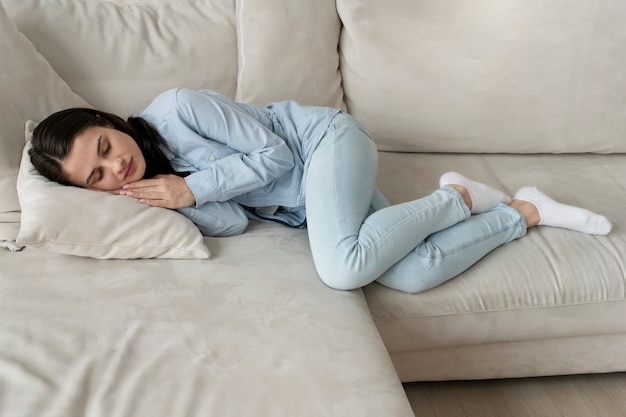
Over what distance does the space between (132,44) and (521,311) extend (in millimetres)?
1282

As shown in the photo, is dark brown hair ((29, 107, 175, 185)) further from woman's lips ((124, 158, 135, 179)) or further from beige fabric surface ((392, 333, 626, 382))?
beige fabric surface ((392, 333, 626, 382))

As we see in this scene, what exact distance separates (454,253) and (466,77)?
26.4 inches

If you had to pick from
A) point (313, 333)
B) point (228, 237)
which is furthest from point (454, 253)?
point (228, 237)

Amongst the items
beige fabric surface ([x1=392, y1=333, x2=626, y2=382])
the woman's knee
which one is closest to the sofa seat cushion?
beige fabric surface ([x1=392, y1=333, x2=626, y2=382])

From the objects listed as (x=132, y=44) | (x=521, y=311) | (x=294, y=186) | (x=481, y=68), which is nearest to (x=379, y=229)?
(x=294, y=186)

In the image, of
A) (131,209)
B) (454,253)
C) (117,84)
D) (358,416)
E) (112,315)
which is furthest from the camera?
(117,84)

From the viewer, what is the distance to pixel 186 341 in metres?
1.16

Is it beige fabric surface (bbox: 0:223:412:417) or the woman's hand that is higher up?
the woman's hand

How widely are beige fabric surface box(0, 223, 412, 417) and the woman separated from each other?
13 cm

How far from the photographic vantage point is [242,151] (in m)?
1.57

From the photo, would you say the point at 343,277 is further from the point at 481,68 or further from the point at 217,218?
the point at 481,68

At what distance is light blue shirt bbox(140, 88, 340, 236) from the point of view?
151cm

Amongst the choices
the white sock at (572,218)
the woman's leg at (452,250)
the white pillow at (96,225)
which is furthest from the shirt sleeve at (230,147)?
the white sock at (572,218)

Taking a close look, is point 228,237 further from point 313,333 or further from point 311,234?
point 313,333
